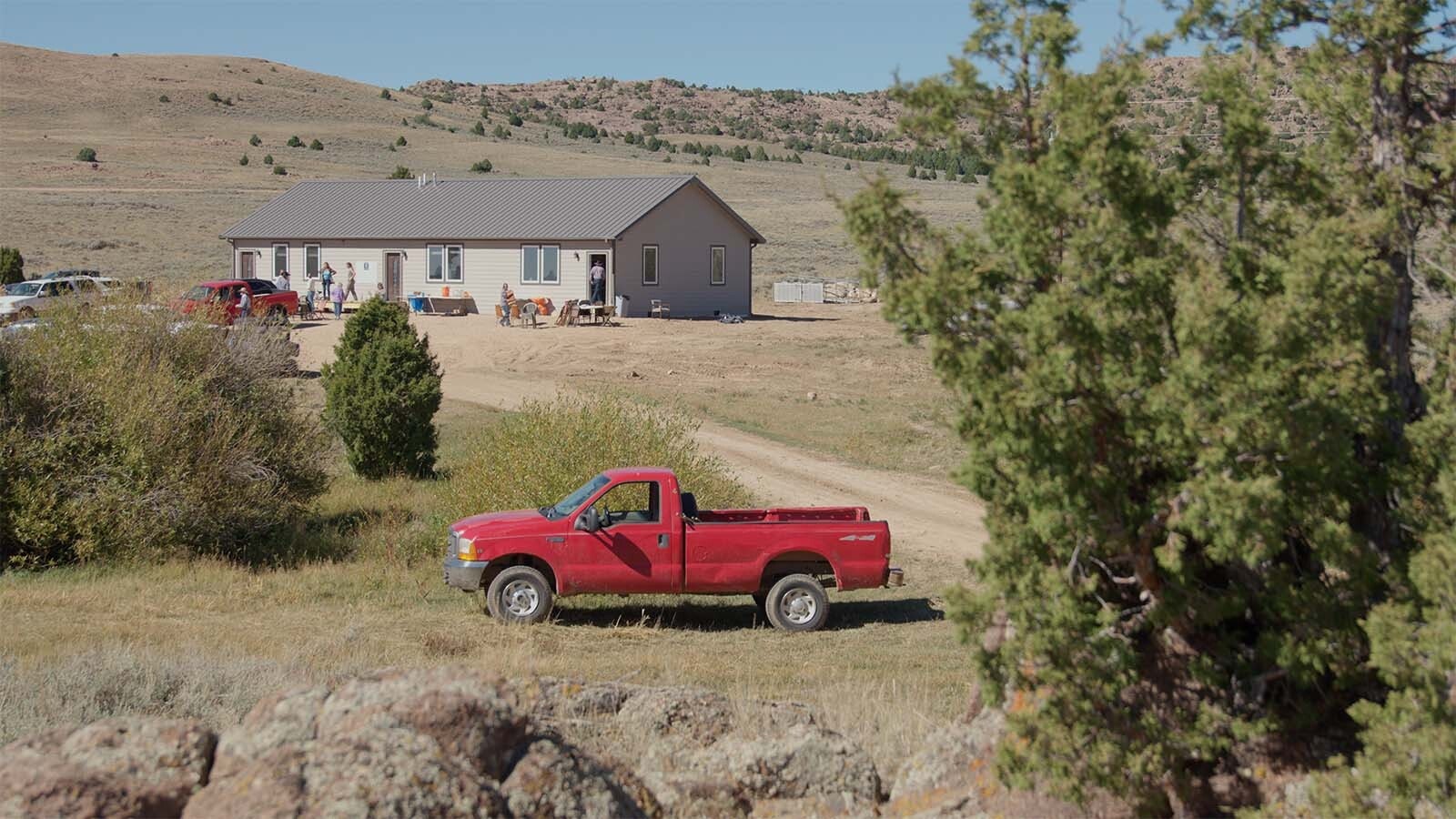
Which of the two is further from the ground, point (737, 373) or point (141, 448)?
point (141, 448)

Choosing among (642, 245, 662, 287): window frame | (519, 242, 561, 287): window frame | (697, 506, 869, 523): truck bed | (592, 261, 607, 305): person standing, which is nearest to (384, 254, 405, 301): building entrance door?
(519, 242, 561, 287): window frame

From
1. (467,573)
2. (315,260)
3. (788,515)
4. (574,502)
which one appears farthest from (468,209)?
(467,573)

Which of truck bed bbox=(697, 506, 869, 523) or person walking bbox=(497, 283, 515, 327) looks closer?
truck bed bbox=(697, 506, 869, 523)

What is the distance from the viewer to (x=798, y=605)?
15.1 metres

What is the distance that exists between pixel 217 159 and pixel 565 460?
77.2 m

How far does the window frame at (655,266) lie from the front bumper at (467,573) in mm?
31356

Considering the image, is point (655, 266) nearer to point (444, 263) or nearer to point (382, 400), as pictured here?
point (444, 263)

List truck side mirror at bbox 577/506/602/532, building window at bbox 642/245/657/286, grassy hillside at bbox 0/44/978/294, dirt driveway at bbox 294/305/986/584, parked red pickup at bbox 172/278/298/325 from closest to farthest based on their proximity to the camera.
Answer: truck side mirror at bbox 577/506/602/532 < dirt driveway at bbox 294/305/986/584 < parked red pickup at bbox 172/278/298/325 < building window at bbox 642/245/657/286 < grassy hillside at bbox 0/44/978/294

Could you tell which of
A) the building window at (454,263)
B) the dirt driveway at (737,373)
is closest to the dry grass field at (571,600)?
the dirt driveway at (737,373)

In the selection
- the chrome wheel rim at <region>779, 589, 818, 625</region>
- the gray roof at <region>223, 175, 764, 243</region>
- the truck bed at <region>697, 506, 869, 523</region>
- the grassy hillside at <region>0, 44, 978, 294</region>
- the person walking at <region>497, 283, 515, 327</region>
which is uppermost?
the grassy hillside at <region>0, 44, 978, 294</region>

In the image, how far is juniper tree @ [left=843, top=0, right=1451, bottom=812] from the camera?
5.54 metres

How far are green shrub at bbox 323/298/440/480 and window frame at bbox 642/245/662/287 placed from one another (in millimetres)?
22299

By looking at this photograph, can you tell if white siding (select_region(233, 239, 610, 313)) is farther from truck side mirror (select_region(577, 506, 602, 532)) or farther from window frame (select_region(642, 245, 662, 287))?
truck side mirror (select_region(577, 506, 602, 532))

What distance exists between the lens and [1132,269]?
5.77 metres
